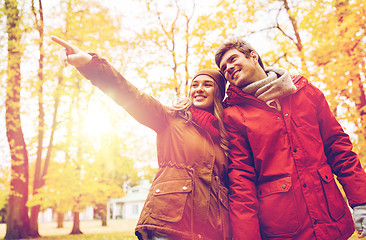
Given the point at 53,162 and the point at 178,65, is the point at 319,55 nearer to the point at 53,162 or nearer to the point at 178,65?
the point at 178,65

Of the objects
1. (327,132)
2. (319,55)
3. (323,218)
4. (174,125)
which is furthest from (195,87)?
(319,55)

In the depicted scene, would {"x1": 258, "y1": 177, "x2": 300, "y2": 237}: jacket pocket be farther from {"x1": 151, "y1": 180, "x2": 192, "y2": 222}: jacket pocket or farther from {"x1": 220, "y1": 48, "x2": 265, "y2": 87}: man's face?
{"x1": 220, "y1": 48, "x2": 265, "y2": 87}: man's face

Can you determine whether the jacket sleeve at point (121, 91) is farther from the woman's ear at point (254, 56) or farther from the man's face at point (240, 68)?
the woman's ear at point (254, 56)

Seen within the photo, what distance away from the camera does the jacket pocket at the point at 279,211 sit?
197 centimetres

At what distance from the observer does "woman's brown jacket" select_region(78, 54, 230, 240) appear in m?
1.94

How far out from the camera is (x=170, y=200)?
1.95m

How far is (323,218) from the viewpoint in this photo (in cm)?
194

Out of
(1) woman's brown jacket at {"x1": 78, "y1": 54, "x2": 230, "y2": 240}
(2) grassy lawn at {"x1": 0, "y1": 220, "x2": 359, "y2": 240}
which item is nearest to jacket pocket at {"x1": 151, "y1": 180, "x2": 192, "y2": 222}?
(1) woman's brown jacket at {"x1": 78, "y1": 54, "x2": 230, "y2": 240}

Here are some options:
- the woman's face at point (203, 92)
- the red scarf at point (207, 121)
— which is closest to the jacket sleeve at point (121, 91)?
the red scarf at point (207, 121)

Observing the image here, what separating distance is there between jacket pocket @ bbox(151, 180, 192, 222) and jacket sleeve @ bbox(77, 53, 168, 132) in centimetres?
53

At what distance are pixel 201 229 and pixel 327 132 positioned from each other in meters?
1.24

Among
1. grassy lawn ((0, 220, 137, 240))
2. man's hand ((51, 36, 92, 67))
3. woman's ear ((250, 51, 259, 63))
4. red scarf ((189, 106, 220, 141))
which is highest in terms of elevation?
woman's ear ((250, 51, 259, 63))

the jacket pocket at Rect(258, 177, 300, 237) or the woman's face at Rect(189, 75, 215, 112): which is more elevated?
the woman's face at Rect(189, 75, 215, 112)

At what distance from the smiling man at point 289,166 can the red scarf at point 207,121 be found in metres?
0.14
